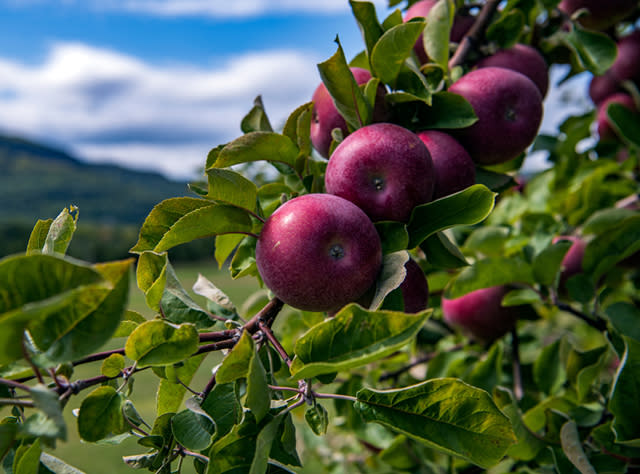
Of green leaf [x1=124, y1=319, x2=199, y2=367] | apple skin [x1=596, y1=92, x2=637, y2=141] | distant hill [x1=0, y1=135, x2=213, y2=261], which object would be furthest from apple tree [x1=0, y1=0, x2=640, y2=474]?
distant hill [x1=0, y1=135, x2=213, y2=261]

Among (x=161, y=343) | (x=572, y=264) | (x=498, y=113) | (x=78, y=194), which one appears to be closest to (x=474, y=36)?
(x=498, y=113)

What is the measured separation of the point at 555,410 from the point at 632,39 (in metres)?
1.08

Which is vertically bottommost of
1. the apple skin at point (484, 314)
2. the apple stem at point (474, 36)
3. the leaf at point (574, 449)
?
the apple skin at point (484, 314)

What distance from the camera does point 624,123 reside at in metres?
1.26

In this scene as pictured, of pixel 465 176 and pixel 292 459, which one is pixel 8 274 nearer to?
pixel 292 459

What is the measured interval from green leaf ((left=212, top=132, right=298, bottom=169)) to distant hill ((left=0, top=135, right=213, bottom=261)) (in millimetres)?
8871

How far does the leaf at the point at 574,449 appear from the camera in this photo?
731mm

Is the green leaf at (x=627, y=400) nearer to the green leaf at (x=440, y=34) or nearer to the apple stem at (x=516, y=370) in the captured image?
the apple stem at (x=516, y=370)

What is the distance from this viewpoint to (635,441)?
717mm

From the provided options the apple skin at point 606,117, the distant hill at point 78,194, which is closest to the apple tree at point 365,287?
the apple skin at point 606,117

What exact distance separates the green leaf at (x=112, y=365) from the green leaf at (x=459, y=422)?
303 millimetres

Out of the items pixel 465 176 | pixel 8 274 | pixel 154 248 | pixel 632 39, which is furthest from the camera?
pixel 632 39

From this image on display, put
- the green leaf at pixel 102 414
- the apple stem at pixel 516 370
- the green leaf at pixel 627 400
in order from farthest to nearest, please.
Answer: the apple stem at pixel 516 370
the green leaf at pixel 627 400
the green leaf at pixel 102 414

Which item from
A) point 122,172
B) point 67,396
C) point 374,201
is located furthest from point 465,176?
point 122,172
